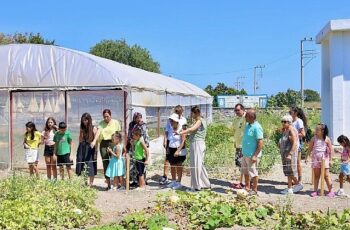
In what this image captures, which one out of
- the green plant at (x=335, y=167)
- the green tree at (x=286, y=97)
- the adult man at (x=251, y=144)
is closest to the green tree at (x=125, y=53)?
the green tree at (x=286, y=97)

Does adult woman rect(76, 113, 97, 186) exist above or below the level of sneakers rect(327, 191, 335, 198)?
above

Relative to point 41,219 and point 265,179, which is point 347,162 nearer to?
point 265,179

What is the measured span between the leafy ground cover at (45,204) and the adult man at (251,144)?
277 centimetres

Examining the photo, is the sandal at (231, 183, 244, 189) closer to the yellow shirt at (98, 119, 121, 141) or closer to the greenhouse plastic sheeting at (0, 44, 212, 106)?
the yellow shirt at (98, 119, 121, 141)

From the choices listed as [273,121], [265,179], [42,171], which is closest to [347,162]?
[265,179]

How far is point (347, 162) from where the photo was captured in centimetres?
946

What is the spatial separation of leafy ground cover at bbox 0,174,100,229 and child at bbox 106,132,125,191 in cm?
139

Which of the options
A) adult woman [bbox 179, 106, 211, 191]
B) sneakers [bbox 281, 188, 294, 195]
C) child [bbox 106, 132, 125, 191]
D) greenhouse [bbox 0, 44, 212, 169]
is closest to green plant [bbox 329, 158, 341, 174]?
sneakers [bbox 281, 188, 294, 195]

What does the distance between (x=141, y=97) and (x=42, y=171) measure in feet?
9.93

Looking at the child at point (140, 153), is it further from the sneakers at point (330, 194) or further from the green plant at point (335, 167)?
the green plant at point (335, 167)

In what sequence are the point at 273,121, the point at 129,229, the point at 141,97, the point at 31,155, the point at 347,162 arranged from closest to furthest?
the point at 129,229 → the point at 347,162 → the point at 31,155 → the point at 141,97 → the point at 273,121

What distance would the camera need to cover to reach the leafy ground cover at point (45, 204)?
6500 mm

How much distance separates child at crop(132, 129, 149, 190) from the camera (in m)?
9.93

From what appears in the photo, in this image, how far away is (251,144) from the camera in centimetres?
922
